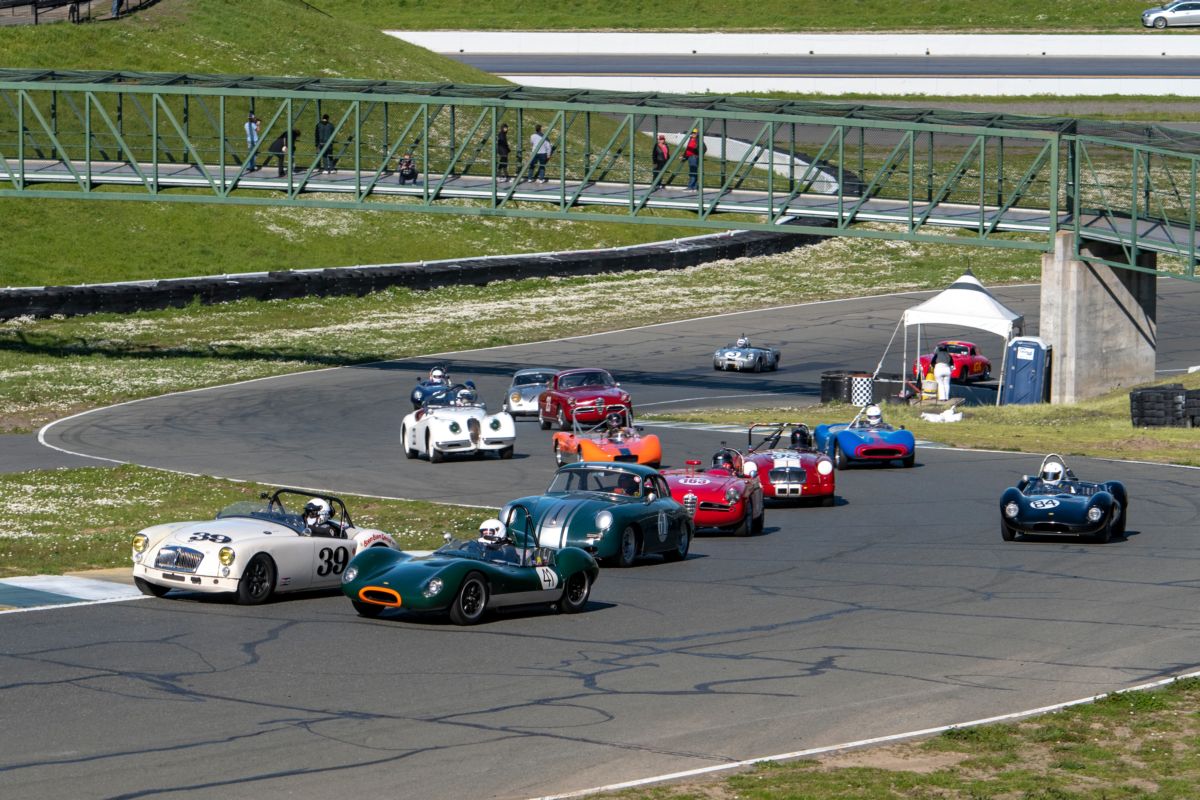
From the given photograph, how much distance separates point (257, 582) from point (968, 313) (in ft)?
97.5

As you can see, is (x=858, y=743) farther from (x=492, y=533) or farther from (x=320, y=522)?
(x=320, y=522)

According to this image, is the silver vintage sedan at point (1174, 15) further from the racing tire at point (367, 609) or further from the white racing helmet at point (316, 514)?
the racing tire at point (367, 609)

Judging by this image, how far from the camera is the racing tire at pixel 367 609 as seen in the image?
17.2 meters

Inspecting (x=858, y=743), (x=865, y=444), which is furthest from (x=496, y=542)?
(x=865, y=444)

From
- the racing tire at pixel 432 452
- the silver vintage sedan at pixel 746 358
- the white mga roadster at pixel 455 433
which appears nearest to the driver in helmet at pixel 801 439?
the white mga roadster at pixel 455 433

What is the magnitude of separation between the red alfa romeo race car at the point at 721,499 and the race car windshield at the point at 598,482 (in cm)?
144

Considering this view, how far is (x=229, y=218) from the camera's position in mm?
69562

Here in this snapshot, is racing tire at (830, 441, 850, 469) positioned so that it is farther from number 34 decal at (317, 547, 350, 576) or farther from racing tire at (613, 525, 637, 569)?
number 34 decal at (317, 547, 350, 576)

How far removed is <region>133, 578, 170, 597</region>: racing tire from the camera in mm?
18078

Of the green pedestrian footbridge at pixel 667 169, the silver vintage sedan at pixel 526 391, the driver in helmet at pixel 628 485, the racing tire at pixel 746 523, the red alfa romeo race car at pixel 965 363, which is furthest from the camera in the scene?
the red alfa romeo race car at pixel 965 363

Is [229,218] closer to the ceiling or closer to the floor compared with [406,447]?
closer to the ceiling

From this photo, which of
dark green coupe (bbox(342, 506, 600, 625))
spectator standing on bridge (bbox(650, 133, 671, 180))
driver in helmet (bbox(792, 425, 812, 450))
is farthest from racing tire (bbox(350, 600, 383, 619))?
spectator standing on bridge (bbox(650, 133, 671, 180))

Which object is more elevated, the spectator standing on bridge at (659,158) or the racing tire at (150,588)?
the spectator standing on bridge at (659,158)

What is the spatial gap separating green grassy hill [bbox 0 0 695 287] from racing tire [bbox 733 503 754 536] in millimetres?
41296
